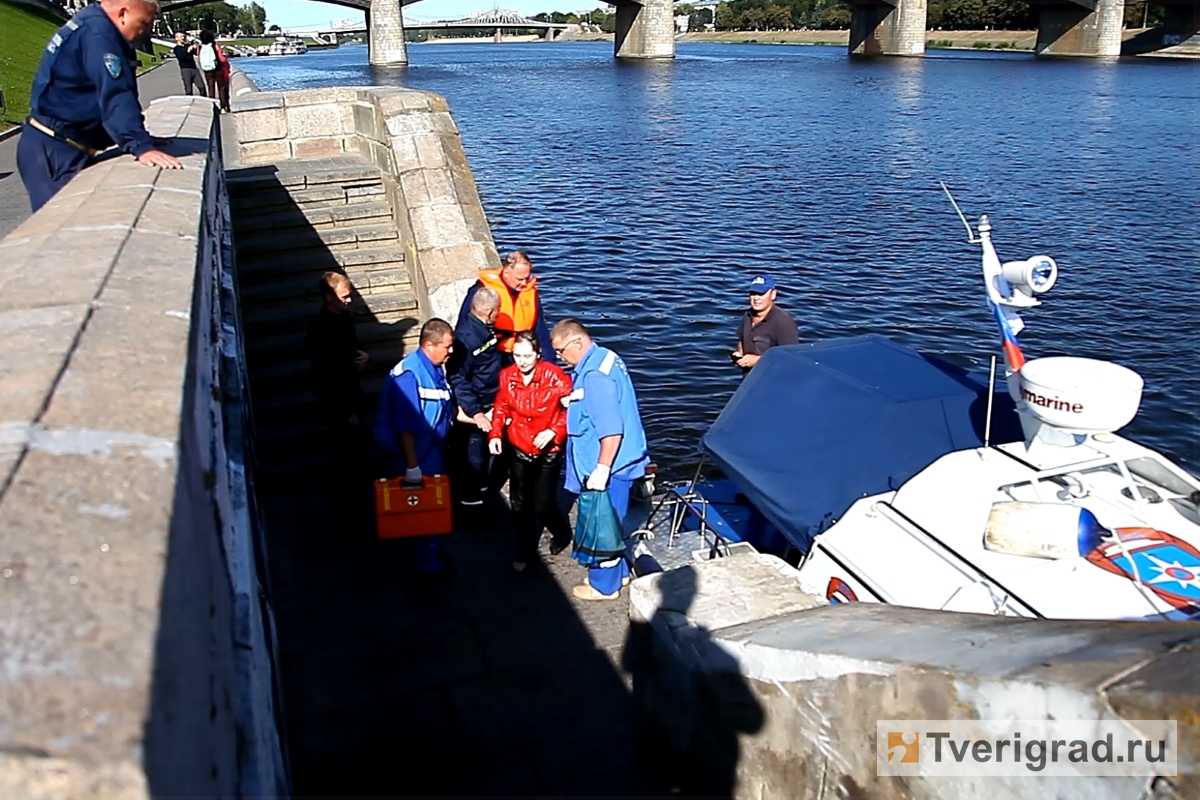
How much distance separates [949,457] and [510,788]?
119 inches

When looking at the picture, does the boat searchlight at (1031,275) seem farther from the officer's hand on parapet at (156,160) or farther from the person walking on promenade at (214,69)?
the person walking on promenade at (214,69)

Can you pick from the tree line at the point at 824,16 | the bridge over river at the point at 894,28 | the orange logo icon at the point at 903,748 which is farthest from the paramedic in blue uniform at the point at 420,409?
the tree line at the point at 824,16

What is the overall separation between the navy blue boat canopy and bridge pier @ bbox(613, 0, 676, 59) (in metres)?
75.5

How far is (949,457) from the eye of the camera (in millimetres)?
5727

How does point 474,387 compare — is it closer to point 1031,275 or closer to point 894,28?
point 1031,275

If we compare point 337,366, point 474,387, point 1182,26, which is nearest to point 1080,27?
point 1182,26

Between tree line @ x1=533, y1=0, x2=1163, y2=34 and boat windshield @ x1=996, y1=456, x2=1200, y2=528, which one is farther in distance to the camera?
tree line @ x1=533, y1=0, x2=1163, y2=34

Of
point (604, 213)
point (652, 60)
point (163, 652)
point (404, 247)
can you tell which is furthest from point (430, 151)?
point (652, 60)

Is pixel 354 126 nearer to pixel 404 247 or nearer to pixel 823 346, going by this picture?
pixel 404 247

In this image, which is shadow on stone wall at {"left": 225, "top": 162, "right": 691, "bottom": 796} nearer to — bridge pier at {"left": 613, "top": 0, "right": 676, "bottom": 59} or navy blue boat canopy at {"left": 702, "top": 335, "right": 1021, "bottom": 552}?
navy blue boat canopy at {"left": 702, "top": 335, "right": 1021, "bottom": 552}

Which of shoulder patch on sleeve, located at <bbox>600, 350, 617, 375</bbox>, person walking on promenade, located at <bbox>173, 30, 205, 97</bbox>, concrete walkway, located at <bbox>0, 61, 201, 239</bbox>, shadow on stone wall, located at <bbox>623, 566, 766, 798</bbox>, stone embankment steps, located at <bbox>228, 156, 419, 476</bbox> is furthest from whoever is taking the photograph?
person walking on promenade, located at <bbox>173, 30, 205, 97</bbox>

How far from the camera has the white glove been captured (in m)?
5.50

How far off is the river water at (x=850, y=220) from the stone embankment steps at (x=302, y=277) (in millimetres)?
3792

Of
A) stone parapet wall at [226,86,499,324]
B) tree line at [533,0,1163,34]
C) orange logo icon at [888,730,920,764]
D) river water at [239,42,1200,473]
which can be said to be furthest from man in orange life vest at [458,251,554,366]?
tree line at [533,0,1163,34]
